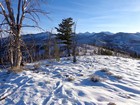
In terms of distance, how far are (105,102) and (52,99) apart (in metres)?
1.63

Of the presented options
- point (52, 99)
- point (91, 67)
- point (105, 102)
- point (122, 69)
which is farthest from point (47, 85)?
point (122, 69)

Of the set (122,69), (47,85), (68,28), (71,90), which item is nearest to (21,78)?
(47,85)

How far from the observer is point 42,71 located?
11.1 meters

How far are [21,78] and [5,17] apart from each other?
3422mm

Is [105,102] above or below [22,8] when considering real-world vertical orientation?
below

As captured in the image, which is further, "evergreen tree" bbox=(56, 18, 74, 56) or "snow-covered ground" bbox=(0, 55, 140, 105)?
"evergreen tree" bbox=(56, 18, 74, 56)

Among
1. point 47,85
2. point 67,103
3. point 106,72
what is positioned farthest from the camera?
point 106,72

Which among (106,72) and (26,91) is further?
(106,72)

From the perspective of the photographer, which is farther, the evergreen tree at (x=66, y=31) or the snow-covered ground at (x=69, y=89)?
the evergreen tree at (x=66, y=31)

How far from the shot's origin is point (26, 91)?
25.1 ft

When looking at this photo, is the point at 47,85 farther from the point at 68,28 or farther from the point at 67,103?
the point at 68,28

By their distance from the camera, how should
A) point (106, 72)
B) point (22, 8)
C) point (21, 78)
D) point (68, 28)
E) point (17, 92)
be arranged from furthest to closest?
1. point (68, 28)
2. point (22, 8)
3. point (106, 72)
4. point (21, 78)
5. point (17, 92)

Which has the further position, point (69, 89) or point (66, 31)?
point (66, 31)

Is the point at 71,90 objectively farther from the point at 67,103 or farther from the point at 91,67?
the point at 91,67
